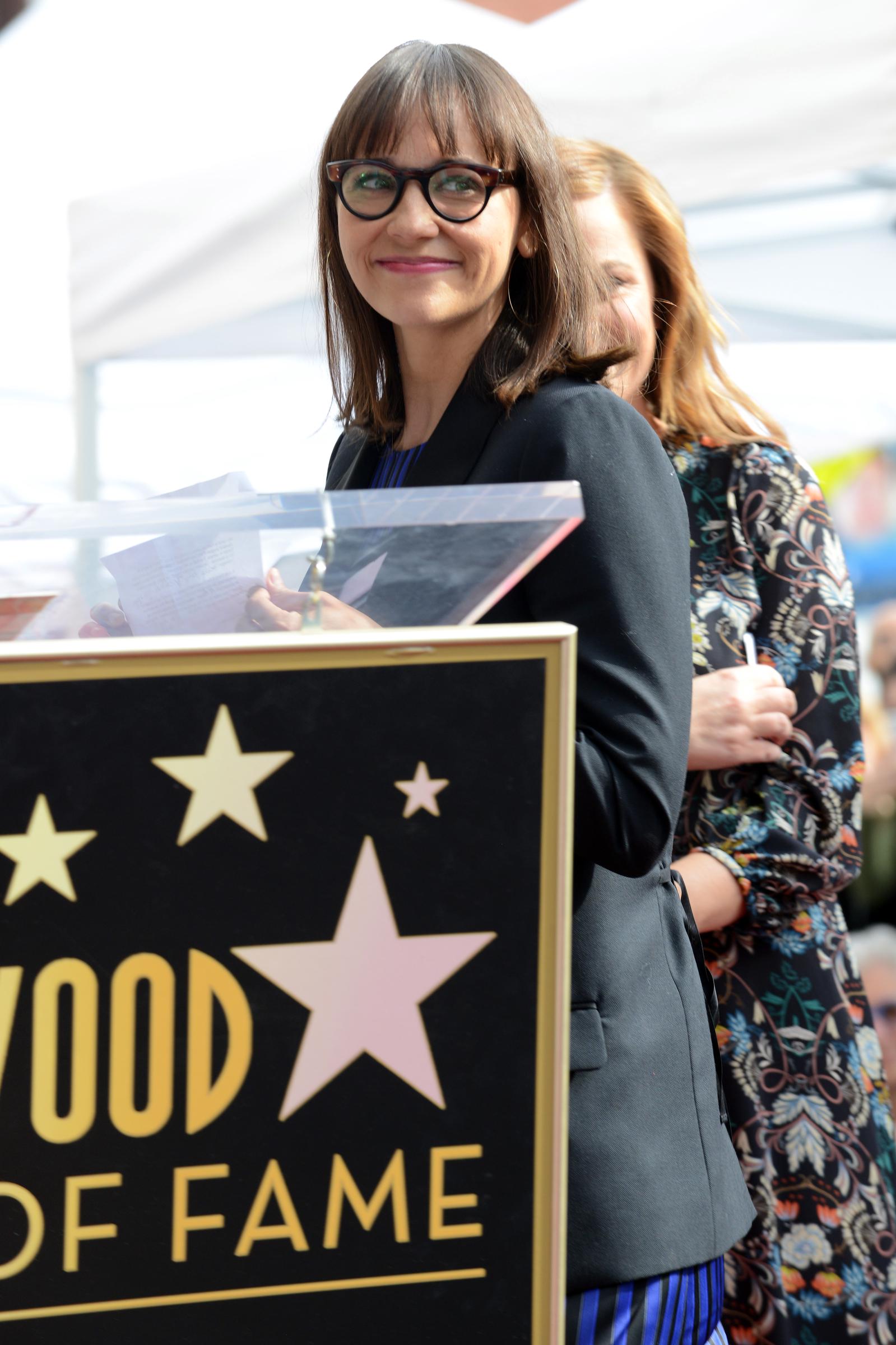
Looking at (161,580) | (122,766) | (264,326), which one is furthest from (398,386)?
(264,326)

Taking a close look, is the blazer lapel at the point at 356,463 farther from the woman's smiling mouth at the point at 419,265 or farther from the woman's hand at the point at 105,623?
the woman's hand at the point at 105,623

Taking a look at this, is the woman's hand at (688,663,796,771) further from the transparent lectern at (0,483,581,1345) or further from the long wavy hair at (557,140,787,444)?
the transparent lectern at (0,483,581,1345)

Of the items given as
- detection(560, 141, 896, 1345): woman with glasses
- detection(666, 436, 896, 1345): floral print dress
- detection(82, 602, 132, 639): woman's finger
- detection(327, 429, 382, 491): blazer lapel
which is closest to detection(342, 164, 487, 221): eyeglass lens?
detection(327, 429, 382, 491): blazer lapel

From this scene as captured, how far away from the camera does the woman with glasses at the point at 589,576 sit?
0.90 metres

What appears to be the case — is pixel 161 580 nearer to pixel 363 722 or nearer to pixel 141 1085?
pixel 363 722

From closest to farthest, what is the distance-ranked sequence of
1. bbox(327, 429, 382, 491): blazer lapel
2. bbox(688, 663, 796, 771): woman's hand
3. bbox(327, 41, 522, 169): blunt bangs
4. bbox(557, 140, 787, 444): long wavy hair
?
bbox(327, 41, 522, 169): blunt bangs, bbox(327, 429, 382, 491): blazer lapel, bbox(688, 663, 796, 771): woman's hand, bbox(557, 140, 787, 444): long wavy hair

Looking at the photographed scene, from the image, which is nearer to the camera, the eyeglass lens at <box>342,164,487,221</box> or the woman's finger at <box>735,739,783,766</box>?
the eyeglass lens at <box>342,164,487,221</box>

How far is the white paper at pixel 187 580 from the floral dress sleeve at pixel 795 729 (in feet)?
2.95

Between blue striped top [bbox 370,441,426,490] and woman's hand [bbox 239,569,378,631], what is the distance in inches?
14.8

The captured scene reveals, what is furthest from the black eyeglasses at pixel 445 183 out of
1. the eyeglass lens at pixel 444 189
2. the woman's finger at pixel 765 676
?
the woman's finger at pixel 765 676

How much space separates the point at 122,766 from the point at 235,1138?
209 mm

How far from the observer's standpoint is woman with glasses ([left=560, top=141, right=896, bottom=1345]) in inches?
59.8

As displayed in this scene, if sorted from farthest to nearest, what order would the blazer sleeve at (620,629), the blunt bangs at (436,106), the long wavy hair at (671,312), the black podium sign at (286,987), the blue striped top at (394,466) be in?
the long wavy hair at (671,312)
the blue striped top at (394,466)
the blunt bangs at (436,106)
the blazer sleeve at (620,629)
the black podium sign at (286,987)

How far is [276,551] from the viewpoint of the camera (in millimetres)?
747
